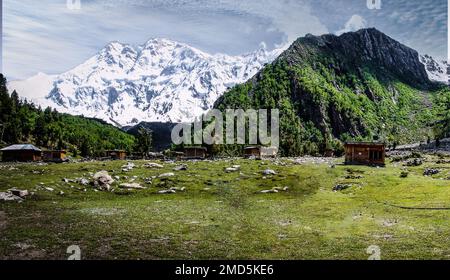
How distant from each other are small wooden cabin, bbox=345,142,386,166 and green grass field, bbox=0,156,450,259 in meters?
14.0

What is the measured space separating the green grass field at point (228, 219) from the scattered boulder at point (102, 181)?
814 mm

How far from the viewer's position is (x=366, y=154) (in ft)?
191

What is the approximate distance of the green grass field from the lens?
2058cm

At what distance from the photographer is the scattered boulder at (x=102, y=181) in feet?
120

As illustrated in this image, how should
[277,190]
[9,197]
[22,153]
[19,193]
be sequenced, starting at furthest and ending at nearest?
1. [22,153]
2. [277,190]
3. [19,193]
4. [9,197]

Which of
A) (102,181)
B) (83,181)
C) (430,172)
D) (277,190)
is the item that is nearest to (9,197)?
(83,181)

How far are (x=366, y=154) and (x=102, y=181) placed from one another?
1482 inches

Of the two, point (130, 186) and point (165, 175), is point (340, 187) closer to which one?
point (165, 175)

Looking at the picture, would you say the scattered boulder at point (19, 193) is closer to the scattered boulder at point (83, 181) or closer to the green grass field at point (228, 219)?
the green grass field at point (228, 219)

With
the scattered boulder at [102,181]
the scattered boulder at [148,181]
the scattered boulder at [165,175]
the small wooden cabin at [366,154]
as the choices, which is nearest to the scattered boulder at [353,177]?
the small wooden cabin at [366,154]

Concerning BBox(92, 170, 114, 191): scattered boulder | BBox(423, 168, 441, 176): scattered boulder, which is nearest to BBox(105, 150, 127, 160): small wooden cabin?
BBox(92, 170, 114, 191): scattered boulder

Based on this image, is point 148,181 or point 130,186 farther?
point 148,181

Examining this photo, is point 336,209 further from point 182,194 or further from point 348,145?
point 348,145
